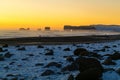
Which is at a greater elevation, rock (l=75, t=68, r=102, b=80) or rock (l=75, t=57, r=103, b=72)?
rock (l=75, t=57, r=103, b=72)

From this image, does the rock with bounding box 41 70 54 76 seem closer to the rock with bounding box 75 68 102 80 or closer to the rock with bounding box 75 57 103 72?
the rock with bounding box 75 57 103 72


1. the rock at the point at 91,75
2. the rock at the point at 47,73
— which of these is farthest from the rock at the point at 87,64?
the rock at the point at 47,73

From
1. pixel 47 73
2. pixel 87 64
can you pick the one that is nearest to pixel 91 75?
pixel 87 64

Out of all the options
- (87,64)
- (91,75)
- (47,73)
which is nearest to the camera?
(91,75)

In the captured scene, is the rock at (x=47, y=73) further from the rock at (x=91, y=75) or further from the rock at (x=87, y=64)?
the rock at (x=91, y=75)

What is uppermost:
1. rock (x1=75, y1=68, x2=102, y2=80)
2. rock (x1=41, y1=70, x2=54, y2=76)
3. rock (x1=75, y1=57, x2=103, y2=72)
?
rock (x1=75, y1=57, x2=103, y2=72)

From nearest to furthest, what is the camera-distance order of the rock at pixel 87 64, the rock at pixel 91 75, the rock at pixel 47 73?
1. the rock at pixel 91 75
2. the rock at pixel 87 64
3. the rock at pixel 47 73

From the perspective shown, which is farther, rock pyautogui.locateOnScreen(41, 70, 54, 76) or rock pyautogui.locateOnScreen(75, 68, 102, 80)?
A: rock pyautogui.locateOnScreen(41, 70, 54, 76)

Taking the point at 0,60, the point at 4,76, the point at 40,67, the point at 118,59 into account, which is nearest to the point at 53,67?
the point at 40,67

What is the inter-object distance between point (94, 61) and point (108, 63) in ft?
8.98

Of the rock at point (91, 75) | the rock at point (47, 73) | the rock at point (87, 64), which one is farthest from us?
the rock at point (47, 73)

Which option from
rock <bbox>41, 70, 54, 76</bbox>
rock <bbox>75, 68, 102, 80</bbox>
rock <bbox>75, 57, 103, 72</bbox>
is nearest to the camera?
rock <bbox>75, 68, 102, 80</bbox>

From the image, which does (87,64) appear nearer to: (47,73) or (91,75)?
(91,75)

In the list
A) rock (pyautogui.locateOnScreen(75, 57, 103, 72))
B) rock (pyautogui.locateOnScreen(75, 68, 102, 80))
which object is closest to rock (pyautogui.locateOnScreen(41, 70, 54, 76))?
rock (pyautogui.locateOnScreen(75, 57, 103, 72))
